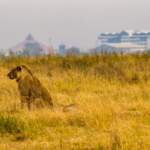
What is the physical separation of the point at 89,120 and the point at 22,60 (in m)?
10.9

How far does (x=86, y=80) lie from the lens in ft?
53.9

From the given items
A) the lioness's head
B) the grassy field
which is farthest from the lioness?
the grassy field

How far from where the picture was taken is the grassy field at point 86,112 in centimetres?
803

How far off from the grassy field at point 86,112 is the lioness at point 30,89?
24cm

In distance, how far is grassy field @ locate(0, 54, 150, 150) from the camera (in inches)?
316

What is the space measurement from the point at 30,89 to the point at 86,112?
2.08m

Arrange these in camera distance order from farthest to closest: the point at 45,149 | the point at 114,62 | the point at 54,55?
the point at 54,55 → the point at 114,62 → the point at 45,149

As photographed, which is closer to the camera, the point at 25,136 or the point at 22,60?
the point at 25,136

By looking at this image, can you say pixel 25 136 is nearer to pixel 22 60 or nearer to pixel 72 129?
pixel 72 129

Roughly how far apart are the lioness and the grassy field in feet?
0.80

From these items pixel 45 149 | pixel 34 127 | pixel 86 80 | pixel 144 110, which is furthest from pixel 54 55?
pixel 45 149

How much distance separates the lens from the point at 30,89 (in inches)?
462

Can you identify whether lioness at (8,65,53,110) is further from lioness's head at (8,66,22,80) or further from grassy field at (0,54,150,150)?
grassy field at (0,54,150,150)

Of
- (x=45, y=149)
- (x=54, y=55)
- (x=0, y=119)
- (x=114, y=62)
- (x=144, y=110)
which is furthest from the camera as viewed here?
(x=54, y=55)
